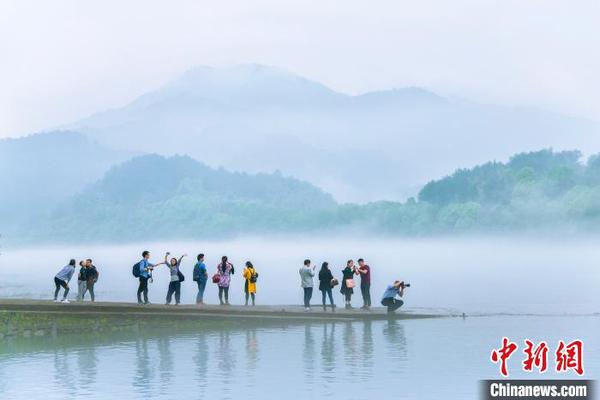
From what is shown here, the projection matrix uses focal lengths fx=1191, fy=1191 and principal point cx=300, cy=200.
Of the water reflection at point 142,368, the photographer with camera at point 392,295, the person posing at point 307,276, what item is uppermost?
the person posing at point 307,276

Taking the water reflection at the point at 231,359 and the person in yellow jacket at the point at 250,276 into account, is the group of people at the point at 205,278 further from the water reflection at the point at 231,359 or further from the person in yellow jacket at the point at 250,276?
the water reflection at the point at 231,359

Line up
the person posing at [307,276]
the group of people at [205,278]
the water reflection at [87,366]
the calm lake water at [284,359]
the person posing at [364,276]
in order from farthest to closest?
the person posing at [364,276], the person posing at [307,276], the group of people at [205,278], the water reflection at [87,366], the calm lake water at [284,359]

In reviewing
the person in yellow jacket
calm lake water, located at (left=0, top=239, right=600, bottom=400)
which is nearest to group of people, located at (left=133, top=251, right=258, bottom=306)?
the person in yellow jacket

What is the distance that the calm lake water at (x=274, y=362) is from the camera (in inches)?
1364

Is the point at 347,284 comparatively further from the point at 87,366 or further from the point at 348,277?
the point at 87,366

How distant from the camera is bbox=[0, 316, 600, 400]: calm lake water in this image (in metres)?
34.7

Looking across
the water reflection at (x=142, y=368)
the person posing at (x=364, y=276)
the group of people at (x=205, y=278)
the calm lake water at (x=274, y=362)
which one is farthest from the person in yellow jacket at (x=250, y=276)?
the water reflection at (x=142, y=368)

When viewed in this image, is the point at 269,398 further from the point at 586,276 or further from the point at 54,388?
the point at 586,276

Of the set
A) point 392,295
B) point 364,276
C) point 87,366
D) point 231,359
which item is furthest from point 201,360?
point 392,295

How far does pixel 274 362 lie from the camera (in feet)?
132

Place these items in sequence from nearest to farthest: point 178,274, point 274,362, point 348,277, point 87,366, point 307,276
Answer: point 87,366
point 274,362
point 178,274
point 307,276
point 348,277

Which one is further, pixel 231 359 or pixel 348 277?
pixel 348 277

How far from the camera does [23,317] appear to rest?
47.8 meters

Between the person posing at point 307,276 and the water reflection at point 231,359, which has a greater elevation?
the person posing at point 307,276
